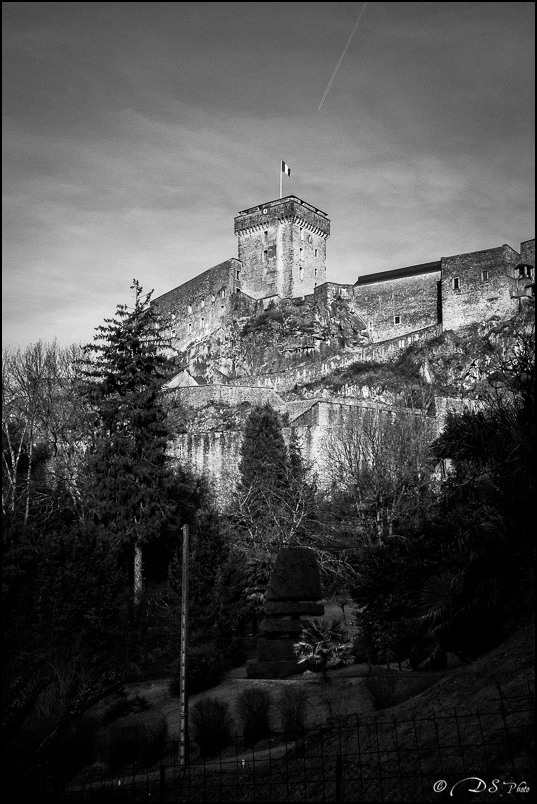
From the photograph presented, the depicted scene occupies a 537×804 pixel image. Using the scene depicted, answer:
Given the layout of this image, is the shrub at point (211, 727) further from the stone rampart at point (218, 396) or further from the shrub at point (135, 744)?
the stone rampart at point (218, 396)

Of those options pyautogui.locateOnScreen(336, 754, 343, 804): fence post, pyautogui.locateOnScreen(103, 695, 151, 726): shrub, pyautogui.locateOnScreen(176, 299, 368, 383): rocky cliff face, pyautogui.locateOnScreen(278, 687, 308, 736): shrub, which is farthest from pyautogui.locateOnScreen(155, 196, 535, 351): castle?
pyautogui.locateOnScreen(336, 754, 343, 804): fence post

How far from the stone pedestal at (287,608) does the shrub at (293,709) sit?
1666mm

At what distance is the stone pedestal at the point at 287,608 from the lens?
54.6 ft

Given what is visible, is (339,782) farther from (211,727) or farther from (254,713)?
(211,727)

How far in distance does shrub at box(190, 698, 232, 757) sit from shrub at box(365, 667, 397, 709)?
2450mm

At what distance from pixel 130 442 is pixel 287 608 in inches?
464

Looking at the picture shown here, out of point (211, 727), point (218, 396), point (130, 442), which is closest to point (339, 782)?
point (211, 727)

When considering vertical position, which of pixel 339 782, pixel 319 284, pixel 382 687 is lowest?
pixel 382 687

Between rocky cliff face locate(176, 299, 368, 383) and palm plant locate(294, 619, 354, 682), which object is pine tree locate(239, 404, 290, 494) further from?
rocky cliff face locate(176, 299, 368, 383)

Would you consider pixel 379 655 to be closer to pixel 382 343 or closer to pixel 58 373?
pixel 58 373

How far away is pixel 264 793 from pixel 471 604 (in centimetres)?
381

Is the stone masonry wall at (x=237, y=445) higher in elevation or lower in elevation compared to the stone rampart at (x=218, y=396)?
lower

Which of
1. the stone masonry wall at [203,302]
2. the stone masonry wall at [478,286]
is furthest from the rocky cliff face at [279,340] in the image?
the stone masonry wall at [478,286]

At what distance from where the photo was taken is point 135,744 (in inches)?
521
